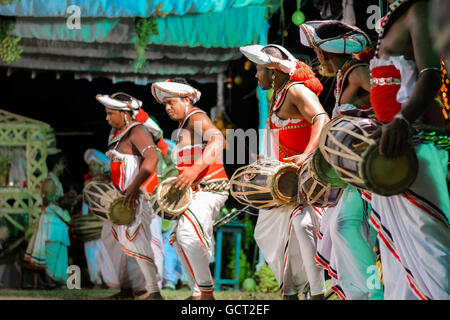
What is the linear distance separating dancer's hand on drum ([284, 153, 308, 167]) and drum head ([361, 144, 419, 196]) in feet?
3.83

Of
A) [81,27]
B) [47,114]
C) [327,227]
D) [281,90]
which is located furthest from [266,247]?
[47,114]

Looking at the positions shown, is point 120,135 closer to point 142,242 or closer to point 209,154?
point 142,242

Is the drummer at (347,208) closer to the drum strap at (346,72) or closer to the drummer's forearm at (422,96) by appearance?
the drum strap at (346,72)

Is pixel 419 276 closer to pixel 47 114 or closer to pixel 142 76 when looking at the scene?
pixel 142 76

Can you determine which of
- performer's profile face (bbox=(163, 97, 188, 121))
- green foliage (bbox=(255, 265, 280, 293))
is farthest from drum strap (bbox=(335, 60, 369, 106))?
green foliage (bbox=(255, 265, 280, 293))

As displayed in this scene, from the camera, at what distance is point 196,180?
4762 millimetres

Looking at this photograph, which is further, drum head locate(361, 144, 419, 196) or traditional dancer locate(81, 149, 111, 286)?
traditional dancer locate(81, 149, 111, 286)

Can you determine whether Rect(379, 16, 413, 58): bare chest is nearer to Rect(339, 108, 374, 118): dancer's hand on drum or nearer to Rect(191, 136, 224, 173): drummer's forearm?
Rect(339, 108, 374, 118): dancer's hand on drum

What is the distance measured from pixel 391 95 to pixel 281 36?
355 cm

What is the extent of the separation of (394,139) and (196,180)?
8.13 feet

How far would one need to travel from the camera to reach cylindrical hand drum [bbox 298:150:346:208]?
3072 millimetres

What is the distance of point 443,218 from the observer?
2.55 metres

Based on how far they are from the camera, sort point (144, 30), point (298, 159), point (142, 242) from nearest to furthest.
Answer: point (298, 159) < point (142, 242) < point (144, 30)

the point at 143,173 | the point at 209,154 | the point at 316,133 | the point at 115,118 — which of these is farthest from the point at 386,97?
the point at 115,118
